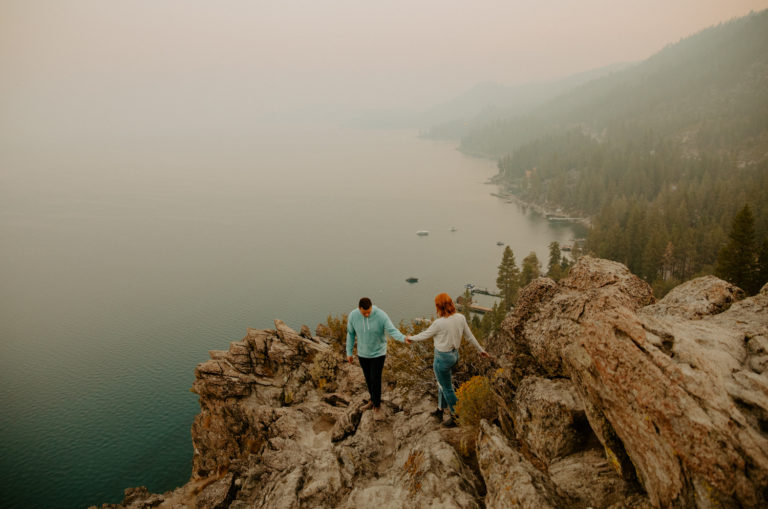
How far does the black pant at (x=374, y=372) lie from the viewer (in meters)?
10.4

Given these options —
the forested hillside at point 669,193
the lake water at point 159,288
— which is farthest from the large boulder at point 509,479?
the forested hillside at point 669,193

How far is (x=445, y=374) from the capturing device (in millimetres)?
9227

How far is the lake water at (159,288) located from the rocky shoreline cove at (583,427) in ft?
136

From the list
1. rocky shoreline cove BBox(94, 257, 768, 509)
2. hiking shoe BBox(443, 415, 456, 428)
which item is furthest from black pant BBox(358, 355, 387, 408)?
hiking shoe BBox(443, 415, 456, 428)

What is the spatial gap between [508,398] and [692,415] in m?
4.44

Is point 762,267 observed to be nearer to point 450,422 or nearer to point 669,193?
point 450,422

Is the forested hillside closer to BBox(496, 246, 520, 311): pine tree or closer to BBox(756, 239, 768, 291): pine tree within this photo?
BBox(756, 239, 768, 291): pine tree

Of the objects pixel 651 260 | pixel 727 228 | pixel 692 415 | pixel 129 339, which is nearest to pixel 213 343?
pixel 129 339

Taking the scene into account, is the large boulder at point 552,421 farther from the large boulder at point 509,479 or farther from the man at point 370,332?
the man at point 370,332

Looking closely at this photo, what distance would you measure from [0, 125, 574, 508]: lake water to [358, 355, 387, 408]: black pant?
135 ft

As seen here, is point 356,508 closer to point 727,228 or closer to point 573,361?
point 573,361

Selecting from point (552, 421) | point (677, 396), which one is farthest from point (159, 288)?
point (677, 396)

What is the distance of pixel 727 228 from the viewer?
299ft

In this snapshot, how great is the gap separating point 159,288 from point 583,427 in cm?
9283
